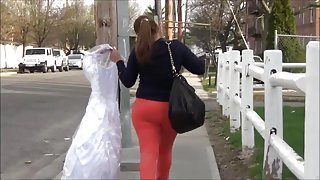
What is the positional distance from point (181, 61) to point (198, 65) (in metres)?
0.16

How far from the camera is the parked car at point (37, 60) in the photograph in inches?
1871

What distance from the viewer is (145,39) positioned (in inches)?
191

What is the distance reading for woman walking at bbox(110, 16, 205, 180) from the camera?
16.0 feet

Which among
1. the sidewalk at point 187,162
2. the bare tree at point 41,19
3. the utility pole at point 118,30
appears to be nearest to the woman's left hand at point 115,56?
the sidewalk at point 187,162

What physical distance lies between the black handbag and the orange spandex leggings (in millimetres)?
164

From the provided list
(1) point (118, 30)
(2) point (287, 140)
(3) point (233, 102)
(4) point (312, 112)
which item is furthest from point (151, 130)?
(3) point (233, 102)

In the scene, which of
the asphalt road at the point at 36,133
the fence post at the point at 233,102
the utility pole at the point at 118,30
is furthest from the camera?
the fence post at the point at 233,102

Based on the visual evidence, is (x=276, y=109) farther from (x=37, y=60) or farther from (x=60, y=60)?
(x=60, y=60)

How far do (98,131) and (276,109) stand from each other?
1.74 metres

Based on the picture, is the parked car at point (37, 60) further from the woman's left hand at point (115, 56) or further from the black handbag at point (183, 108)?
the black handbag at point (183, 108)

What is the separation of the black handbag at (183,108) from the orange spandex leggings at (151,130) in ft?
0.54

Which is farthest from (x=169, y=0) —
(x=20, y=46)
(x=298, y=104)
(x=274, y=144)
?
(x=20, y=46)

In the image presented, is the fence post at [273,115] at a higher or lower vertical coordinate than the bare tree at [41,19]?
lower

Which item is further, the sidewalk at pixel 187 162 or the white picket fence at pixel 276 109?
the sidewalk at pixel 187 162
